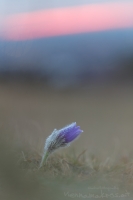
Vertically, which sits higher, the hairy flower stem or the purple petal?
the purple petal

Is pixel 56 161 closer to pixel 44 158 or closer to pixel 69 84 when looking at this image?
pixel 44 158

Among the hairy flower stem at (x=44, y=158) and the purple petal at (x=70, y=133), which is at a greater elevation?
the purple petal at (x=70, y=133)

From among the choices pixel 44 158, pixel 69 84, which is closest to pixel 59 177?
pixel 44 158

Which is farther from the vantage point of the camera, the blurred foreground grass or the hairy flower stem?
the hairy flower stem

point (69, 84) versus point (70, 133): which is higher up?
point (69, 84)

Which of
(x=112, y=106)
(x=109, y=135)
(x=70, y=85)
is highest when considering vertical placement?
(x=70, y=85)

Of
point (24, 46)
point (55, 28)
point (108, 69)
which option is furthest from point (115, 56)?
point (24, 46)

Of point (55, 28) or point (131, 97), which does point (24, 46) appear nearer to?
point (55, 28)

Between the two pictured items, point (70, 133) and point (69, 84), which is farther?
point (69, 84)

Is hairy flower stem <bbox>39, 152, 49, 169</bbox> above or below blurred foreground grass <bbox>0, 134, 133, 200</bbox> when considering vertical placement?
above

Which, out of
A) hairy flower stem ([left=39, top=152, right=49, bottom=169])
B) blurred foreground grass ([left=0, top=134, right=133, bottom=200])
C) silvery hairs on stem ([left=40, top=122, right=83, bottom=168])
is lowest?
blurred foreground grass ([left=0, top=134, right=133, bottom=200])

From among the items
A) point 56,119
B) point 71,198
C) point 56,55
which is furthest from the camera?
point 56,55
